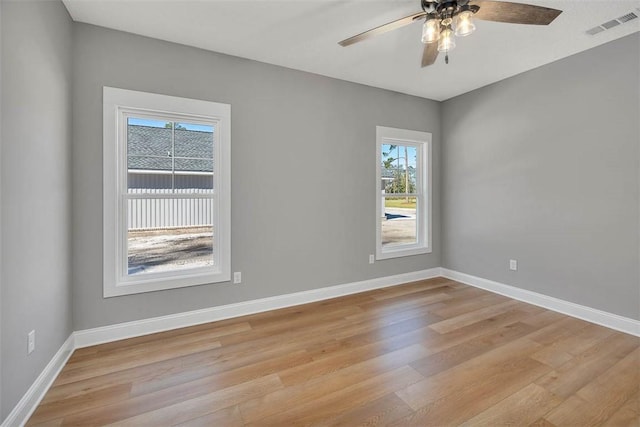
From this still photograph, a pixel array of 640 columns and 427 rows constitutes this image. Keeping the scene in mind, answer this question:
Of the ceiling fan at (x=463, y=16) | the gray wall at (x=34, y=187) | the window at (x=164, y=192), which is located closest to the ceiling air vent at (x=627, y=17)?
the ceiling fan at (x=463, y=16)

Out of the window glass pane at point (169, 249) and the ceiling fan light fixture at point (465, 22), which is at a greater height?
the ceiling fan light fixture at point (465, 22)

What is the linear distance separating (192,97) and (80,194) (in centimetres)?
128

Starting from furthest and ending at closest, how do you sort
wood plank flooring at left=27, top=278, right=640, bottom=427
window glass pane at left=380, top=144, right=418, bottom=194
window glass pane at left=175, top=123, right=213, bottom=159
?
window glass pane at left=380, top=144, right=418, bottom=194
window glass pane at left=175, top=123, right=213, bottom=159
wood plank flooring at left=27, top=278, right=640, bottom=427

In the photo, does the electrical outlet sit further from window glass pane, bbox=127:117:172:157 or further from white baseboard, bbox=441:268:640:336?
white baseboard, bbox=441:268:640:336

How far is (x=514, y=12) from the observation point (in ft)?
5.54

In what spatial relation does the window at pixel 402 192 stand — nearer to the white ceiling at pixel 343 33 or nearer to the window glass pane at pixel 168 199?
the white ceiling at pixel 343 33

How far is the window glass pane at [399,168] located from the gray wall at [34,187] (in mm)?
3305

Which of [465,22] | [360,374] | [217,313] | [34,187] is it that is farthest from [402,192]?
[34,187]

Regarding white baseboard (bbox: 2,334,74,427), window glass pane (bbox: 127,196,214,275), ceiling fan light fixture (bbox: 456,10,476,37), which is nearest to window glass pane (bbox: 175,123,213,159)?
window glass pane (bbox: 127,196,214,275)

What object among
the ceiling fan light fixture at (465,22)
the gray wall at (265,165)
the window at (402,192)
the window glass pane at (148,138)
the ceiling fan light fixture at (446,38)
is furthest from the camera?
the window at (402,192)

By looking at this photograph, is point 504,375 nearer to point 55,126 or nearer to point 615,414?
point 615,414

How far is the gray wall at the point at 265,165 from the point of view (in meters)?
2.37

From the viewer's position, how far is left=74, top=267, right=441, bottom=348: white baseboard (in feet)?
7.92

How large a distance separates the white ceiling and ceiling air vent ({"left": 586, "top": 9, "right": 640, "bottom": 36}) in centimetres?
5
